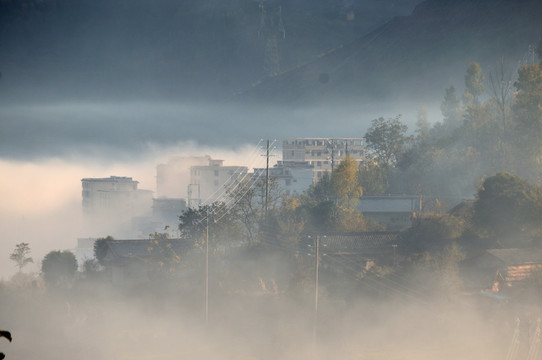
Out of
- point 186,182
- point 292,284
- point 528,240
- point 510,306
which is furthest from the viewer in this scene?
point 186,182

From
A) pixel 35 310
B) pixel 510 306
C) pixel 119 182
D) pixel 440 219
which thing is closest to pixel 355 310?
pixel 510 306

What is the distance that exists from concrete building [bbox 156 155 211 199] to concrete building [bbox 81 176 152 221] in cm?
1158

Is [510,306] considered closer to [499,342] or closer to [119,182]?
[499,342]

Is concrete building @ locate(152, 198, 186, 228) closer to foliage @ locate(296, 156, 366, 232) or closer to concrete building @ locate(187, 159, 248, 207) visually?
concrete building @ locate(187, 159, 248, 207)

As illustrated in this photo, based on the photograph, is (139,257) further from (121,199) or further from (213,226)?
(121,199)

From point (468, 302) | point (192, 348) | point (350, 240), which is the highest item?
point (350, 240)

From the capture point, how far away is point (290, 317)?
33.2 m

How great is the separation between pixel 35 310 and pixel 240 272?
13.5 metres

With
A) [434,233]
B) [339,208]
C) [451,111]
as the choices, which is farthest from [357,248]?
[451,111]

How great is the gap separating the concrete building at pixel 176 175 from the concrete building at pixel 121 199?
1158 centimetres

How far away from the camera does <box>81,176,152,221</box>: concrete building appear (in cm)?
12850

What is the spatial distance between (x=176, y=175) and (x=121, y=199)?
19.0 metres

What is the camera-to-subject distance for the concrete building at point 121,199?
128500 mm

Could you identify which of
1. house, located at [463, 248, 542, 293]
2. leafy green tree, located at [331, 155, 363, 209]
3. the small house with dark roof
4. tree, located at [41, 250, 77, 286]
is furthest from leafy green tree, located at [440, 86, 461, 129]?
tree, located at [41, 250, 77, 286]
